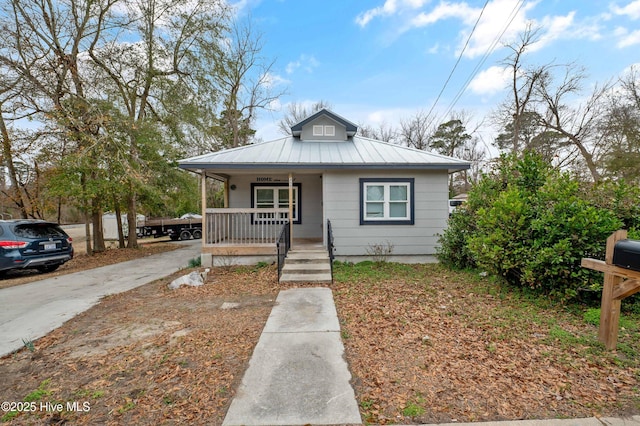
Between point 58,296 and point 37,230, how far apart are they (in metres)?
3.46

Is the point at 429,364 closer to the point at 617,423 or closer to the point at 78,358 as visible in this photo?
the point at 617,423

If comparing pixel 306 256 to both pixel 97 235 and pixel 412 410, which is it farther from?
pixel 97 235

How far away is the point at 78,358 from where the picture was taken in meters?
3.41

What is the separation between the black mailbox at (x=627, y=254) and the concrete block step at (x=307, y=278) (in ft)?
15.3

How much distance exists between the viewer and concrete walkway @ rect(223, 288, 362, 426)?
7.52 ft

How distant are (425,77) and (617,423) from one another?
16.3 metres

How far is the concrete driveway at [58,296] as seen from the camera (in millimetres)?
4328

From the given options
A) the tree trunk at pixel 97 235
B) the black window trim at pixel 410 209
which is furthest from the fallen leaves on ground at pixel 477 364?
the tree trunk at pixel 97 235

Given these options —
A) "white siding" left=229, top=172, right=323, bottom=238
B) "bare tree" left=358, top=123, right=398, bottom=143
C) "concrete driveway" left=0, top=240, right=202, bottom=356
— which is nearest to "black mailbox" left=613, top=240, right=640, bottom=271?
"concrete driveway" left=0, top=240, right=202, bottom=356

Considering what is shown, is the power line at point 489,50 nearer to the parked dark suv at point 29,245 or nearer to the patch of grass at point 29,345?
the patch of grass at point 29,345

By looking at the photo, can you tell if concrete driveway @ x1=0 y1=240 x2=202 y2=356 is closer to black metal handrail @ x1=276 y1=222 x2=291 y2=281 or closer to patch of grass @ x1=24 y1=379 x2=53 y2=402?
patch of grass @ x1=24 y1=379 x2=53 y2=402

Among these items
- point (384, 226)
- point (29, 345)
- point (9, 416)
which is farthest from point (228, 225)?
point (9, 416)

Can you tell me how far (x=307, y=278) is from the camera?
257 inches

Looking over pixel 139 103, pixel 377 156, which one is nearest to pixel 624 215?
pixel 377 156
